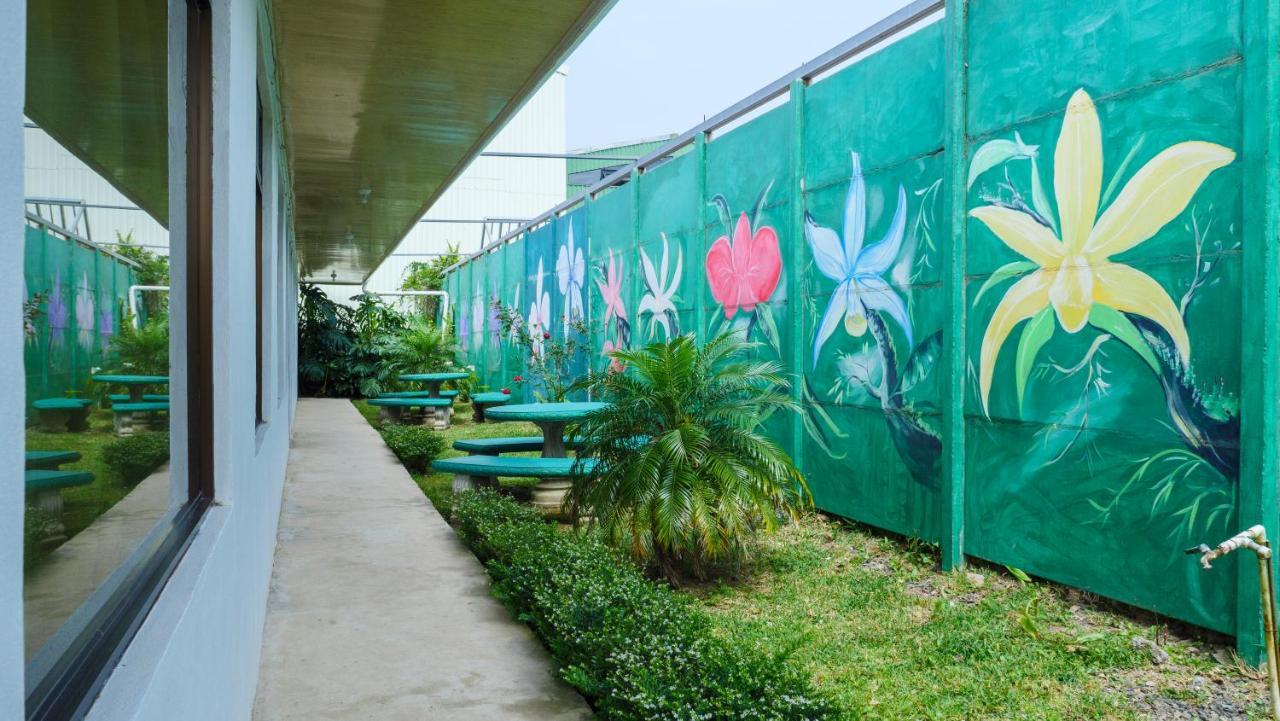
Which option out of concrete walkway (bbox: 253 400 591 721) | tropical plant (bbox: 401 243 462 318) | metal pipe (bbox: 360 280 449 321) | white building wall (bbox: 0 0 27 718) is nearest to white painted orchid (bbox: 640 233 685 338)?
concrete walkway (bbox: 253 400 591 721)

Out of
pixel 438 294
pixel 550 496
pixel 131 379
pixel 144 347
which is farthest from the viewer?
pixel 438 294

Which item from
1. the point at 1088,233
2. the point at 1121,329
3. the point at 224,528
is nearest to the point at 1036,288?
the point at 1088,233

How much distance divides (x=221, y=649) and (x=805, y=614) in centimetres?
341

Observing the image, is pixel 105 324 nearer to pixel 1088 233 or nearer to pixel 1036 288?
pixel 1088 233

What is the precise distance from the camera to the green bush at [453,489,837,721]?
2857 millimetres

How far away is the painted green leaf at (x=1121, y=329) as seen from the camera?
14.3 feet

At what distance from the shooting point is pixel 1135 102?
14.6 ft

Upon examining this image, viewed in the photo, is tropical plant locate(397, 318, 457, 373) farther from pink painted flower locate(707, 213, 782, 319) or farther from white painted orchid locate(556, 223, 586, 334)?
pink painted flower locate(707, 213, 782, 319)

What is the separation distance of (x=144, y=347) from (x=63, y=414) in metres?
0.61

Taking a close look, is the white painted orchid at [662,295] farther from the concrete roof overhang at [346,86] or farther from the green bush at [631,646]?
the green bush at [631,646]

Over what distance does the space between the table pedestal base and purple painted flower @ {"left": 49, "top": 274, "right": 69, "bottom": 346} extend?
685cm

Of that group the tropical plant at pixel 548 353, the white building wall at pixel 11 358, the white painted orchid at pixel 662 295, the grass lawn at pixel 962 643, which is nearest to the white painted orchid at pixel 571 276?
the tropical plant at pixel 548 353

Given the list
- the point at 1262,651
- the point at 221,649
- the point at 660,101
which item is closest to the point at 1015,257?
the point at 1262,651

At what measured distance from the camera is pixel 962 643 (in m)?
4.34
